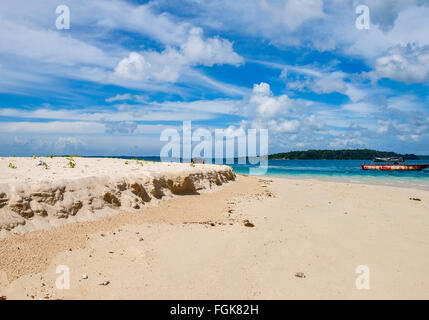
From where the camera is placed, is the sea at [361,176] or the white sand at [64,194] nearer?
the white sand at [64,194]

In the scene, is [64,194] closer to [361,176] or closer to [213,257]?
[213,257]

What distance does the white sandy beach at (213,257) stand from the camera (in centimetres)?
449

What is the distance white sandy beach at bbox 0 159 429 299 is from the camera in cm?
449

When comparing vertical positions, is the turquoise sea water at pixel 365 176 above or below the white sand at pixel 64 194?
below

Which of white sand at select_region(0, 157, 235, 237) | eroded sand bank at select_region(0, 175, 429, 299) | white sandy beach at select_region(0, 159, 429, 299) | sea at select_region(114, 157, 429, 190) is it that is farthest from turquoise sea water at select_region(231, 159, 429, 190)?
white sand at select_region(0, 157, 235, 237)

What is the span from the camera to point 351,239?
7410 mm

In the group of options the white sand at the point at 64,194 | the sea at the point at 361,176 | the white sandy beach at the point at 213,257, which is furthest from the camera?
the sea at the point at 361,176

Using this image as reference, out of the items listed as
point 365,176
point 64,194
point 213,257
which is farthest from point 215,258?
point 365,176

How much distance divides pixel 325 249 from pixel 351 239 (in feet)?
4.73

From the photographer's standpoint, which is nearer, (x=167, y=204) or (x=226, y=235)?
(x=226, y=235)

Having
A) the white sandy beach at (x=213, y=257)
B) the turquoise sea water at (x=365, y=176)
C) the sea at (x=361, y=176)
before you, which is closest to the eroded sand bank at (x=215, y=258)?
the white sandy beach at (x=213, y=257)

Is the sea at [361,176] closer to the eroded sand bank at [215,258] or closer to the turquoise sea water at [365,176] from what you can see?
the turquoise sea water at [365,176]
